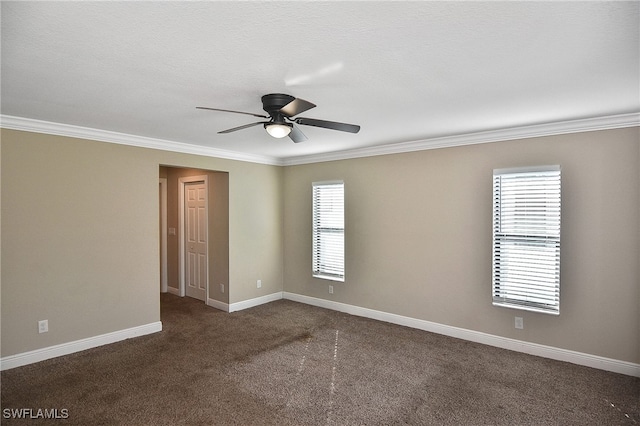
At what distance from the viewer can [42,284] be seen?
355cm

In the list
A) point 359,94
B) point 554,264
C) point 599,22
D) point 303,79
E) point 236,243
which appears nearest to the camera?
point 599,22

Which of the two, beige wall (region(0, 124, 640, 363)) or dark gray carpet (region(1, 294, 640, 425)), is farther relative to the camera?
beige wall (region(0, 124, 640, 363))

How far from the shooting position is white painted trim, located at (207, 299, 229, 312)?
532cm

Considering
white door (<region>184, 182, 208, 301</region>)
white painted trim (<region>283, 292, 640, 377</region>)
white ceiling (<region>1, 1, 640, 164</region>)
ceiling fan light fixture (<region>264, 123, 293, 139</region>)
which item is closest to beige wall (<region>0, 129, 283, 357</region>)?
white ceiling (<region>1, 1, 640, 164</region>)

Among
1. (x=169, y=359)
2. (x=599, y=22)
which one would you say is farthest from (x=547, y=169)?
(x=169, y=359)

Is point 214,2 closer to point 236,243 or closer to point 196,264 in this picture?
point 236,243

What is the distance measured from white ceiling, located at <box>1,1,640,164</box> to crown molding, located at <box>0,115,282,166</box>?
123mm

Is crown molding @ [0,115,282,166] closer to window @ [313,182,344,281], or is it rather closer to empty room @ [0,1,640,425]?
empty room @ [0,1,640,425]

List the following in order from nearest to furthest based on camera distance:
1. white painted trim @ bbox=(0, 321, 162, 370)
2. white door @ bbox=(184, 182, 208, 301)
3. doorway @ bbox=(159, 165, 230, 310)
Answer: white painted trim @ bbox=(0, 321, 162, 370) → doorway @ bbox=(159, 165, 230, 310) → white door @ bbox=(184, 182, 208, 301)

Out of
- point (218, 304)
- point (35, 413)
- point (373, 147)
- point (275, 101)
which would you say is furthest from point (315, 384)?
point (373, 147)

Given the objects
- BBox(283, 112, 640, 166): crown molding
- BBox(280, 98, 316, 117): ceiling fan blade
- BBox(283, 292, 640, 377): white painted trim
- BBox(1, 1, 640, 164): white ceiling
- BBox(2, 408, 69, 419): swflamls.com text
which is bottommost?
BBox(2, 408, 69, 419): swflamls.com text

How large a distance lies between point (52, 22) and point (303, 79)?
1.34 metres

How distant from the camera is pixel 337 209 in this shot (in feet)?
17.5

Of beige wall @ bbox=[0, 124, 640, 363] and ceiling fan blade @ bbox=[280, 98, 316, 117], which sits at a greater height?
ceiling fan blade @ bbox=[280, 98, 316, 117]
